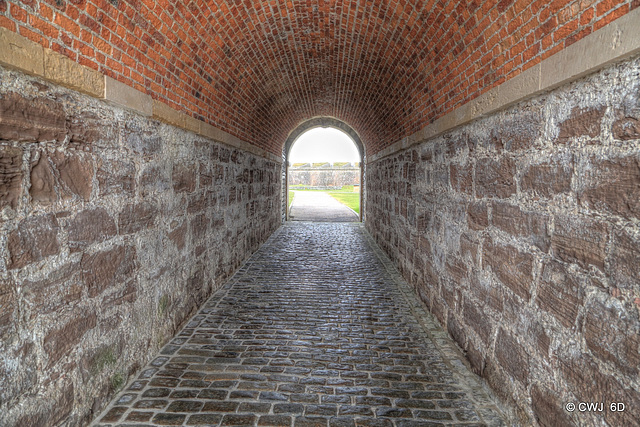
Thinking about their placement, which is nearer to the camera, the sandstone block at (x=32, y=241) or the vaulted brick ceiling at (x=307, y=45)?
the sandstone block at (x=32, y=241)

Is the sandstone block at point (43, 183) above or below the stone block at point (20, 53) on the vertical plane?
below

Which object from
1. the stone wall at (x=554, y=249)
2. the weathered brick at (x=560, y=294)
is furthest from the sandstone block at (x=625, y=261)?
the weathered brick at (x=560, y=294)

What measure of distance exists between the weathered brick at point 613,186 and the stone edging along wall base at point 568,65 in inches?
19.5

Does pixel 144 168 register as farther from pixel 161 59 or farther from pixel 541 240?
pixel 541 240

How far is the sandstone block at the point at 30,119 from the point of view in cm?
201

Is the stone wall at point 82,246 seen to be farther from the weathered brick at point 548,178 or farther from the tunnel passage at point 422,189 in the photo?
the weathered brick at point 548,178

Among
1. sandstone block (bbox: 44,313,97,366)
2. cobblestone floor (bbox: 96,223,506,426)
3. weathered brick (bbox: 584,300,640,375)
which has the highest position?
weathered brick (bbox: 584,300,640,375)

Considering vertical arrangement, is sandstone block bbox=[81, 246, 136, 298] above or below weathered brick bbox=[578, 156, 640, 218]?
below

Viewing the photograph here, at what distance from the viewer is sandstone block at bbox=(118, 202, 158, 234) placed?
319 cm

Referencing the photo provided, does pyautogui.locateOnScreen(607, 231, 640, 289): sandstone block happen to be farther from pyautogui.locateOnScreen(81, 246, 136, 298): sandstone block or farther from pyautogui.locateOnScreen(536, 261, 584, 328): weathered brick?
pyautogui.locateOnScreen(81, 246, 136, 298): sandstone block

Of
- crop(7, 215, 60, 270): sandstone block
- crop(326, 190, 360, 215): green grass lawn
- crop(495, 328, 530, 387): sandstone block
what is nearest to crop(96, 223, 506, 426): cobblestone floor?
crop(495, 328, 530, 387): sandstone block

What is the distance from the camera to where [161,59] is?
3.68 metres

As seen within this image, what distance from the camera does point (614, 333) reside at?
72.1 inches

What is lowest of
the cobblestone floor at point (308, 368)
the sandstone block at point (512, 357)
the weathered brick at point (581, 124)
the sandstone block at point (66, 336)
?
the cobblestone floor at point (308, 368)
